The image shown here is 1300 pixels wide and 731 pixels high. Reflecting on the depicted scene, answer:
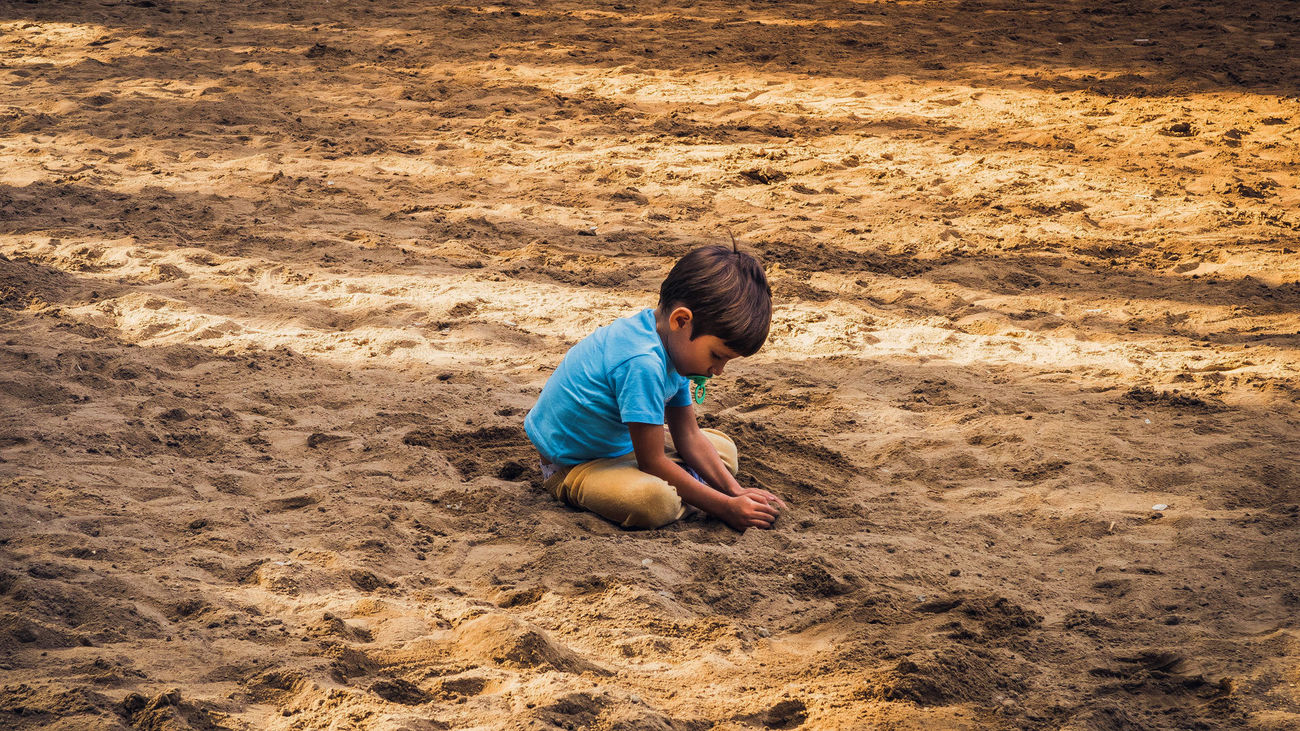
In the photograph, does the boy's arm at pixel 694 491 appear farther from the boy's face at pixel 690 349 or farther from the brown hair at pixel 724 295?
the brown hair at pixel 724 295

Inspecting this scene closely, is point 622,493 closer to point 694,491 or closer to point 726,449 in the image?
point 694,491

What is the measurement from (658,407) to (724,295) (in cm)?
41

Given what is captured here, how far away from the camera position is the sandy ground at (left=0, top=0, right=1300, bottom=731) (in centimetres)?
245

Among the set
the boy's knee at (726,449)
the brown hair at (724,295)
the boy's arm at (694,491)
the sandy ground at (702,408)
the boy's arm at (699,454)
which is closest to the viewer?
the sandy ground at (702,408)

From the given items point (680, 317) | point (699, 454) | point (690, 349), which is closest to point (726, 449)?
point (699, 454)

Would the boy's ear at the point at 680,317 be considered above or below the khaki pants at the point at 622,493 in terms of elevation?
above

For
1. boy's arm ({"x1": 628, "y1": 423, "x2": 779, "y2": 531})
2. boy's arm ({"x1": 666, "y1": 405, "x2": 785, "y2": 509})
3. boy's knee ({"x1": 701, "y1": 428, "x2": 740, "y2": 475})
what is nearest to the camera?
boy's arm ({"x1": 628, "y1": 423, "x2": 779, "y2": 531})

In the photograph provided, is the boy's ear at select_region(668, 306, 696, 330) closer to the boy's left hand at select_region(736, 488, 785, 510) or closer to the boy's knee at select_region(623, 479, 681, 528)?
the boy's knee at select_region(623, 479, 681, 528)

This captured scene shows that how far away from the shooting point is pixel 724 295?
10.1 feet

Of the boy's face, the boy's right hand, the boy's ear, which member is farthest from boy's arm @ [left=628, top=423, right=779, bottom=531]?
the boy's ear

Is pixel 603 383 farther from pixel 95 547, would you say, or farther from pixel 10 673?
pixel 10 673

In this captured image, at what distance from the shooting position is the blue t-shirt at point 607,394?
10.4 ft

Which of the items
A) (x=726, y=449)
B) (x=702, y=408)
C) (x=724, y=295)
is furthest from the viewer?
(x=702, y=408)

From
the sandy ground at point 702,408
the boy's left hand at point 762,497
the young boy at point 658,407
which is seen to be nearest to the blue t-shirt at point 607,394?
the young boy at point 658,407
